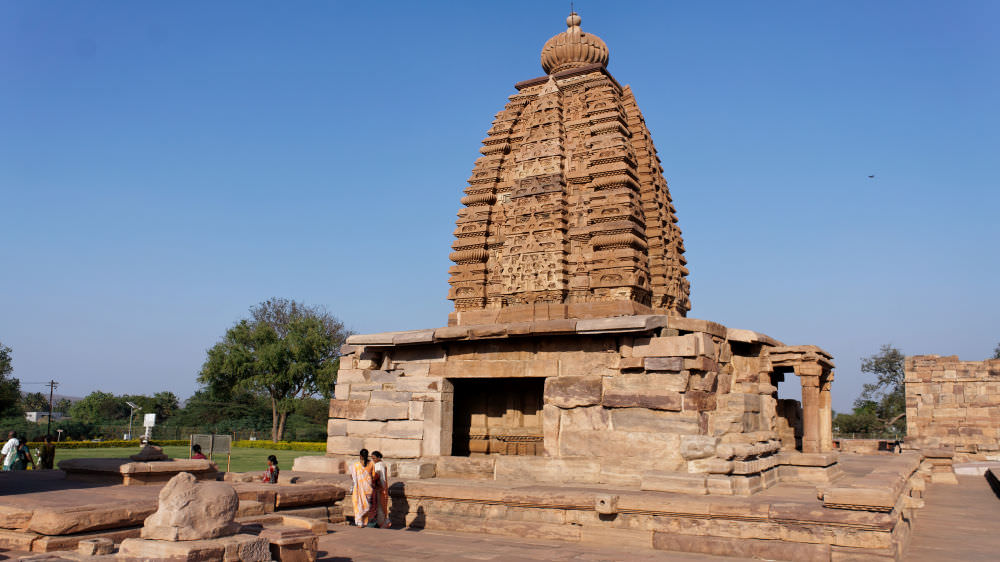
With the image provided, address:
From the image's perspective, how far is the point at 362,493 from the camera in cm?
786

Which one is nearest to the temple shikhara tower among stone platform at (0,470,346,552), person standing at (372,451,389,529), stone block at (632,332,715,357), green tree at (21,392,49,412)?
stone block at (632,332,715,357)

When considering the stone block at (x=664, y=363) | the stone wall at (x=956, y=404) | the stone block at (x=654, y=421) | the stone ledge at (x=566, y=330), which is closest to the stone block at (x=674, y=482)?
the stone block at (x=654, y=421)

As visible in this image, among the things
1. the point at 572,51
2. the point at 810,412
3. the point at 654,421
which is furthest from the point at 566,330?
the point at 572,51

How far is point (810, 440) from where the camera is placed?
1120 cm

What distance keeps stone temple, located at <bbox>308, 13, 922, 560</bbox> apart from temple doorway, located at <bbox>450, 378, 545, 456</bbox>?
3 cm

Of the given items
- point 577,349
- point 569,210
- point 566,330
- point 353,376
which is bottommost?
point 353,376

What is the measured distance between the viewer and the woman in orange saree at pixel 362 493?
782cm

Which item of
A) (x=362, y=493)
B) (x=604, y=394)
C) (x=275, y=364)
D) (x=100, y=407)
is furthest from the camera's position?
(x=100, y=407)

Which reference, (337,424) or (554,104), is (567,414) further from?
(554,104)

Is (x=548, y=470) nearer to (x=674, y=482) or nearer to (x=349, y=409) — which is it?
(x=674, y=482)

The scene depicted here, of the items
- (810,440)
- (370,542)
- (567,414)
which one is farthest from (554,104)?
(370,542)

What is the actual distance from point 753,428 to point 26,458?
1226cm

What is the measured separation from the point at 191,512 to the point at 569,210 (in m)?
8.51

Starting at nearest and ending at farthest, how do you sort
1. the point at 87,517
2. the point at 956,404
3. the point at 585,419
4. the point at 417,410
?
the point at 87,517 → the point at 585,419 → the point at 417,410 → the point at 956,404
